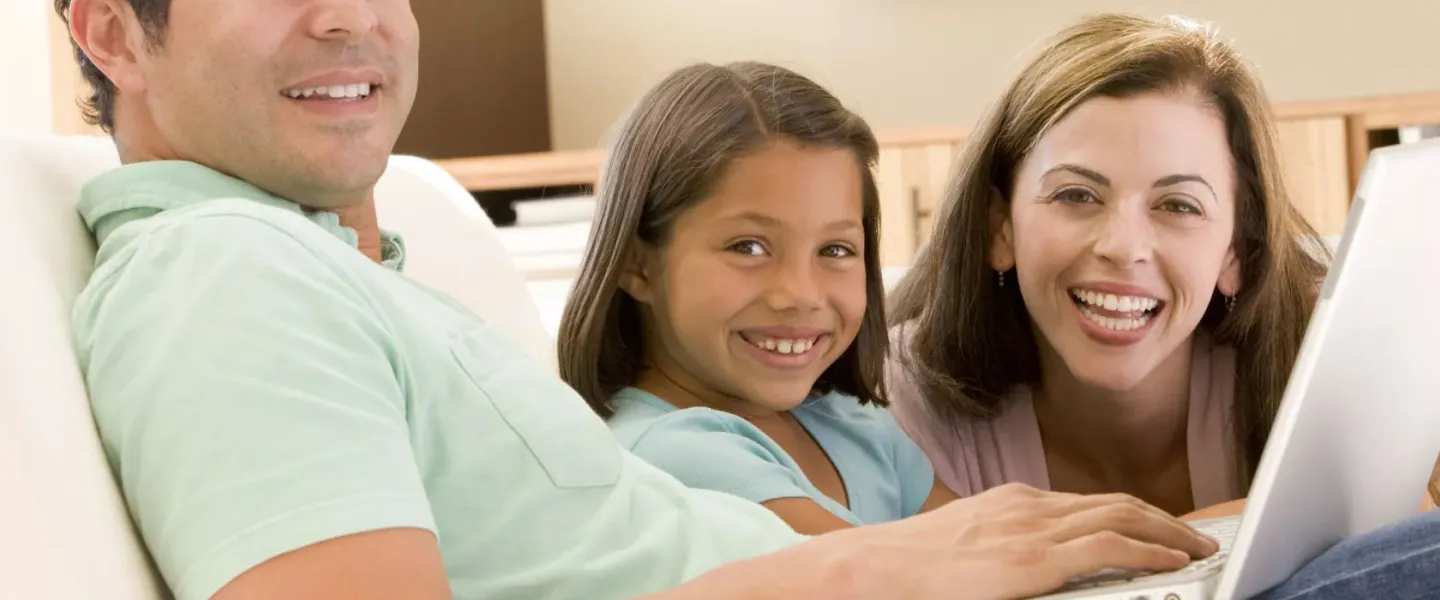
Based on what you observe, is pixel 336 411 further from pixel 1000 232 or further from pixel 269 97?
pixel 1000 232

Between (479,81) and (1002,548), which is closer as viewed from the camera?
(1002,548)

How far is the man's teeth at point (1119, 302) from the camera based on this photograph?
155cm

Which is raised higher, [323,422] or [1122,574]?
[323,422]

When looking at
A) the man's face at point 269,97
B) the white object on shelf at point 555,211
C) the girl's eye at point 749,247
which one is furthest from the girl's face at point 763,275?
the white object on shelf at point 555,211

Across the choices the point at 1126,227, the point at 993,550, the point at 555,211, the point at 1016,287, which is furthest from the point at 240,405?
the point at 555,211

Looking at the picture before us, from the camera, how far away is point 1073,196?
1562 millimetres

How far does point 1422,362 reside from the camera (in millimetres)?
894

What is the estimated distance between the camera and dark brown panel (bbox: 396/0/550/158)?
11.6 feet

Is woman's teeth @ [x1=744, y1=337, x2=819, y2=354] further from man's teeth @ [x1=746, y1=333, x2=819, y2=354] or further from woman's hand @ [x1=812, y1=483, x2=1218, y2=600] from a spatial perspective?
woman's hand @ [x1=812, y1=483, x2=1218, y2=600]

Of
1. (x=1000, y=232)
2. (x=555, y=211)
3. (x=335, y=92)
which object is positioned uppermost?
(x=335, y=92)

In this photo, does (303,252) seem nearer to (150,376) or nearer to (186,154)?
(150,376)

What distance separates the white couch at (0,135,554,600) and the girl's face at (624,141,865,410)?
0.54 m

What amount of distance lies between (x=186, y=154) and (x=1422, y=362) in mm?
808

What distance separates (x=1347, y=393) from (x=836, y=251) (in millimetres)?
680
